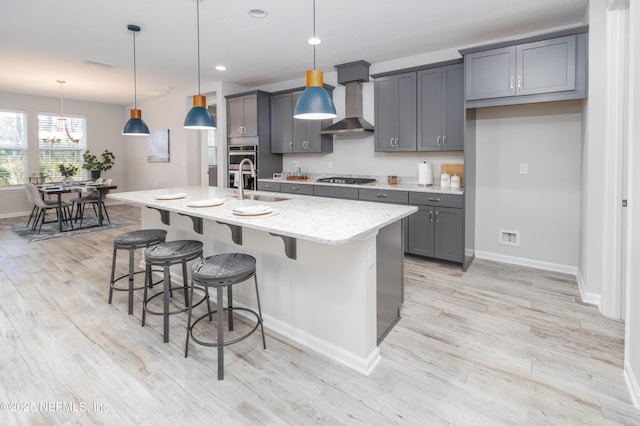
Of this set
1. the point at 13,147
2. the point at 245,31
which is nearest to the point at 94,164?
the point at 13,147

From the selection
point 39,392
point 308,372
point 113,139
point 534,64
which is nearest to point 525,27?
point 534,64

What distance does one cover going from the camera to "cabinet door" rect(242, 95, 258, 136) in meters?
5.78

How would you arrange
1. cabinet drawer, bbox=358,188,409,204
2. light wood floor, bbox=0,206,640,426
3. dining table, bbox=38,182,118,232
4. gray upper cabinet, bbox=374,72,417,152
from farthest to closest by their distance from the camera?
dining table, bbox=38,182,118,232, gray upper cabinet, bbox=374,72,417,152, cabinet drawer, bbox=358,188,409,204, light wood floor, bbox=0,206,640,426

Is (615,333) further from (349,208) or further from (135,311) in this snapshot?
(135,311)

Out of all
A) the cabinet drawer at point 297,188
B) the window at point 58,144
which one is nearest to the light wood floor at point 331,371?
the cabinet drawer at point 297,188

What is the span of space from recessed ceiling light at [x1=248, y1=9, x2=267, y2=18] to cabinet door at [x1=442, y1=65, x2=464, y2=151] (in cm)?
214

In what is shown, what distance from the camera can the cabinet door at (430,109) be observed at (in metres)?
4.16

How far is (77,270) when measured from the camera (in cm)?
397

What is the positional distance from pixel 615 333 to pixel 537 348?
2.28ft

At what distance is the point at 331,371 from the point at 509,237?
3104mm

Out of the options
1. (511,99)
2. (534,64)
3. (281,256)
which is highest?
(534,64)

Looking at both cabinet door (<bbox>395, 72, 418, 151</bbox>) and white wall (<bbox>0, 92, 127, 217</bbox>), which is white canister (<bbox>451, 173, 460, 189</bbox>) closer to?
cabinet door (<bbox>395, 72, 418, 151</bbox>)

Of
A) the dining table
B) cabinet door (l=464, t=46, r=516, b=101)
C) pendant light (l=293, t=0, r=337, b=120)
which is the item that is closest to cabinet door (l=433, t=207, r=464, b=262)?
cabinet door (l=464, t=46, r=516, b=101)

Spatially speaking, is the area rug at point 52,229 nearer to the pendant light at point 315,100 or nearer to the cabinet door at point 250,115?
the cabinet door at point 250,115
